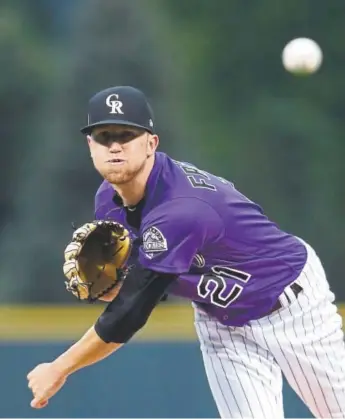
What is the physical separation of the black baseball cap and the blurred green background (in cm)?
238

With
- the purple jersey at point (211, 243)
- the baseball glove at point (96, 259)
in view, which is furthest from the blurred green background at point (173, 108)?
the baseball glove at point (96, 259)

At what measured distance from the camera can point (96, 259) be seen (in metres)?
3.90

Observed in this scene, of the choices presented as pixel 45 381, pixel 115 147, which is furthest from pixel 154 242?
pixel 45 381

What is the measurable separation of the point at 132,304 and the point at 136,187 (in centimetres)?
38

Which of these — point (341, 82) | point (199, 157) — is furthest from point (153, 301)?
point (341, 82)

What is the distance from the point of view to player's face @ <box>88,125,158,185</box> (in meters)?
3.63

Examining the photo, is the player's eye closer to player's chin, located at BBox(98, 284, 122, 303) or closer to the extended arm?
the extended arm

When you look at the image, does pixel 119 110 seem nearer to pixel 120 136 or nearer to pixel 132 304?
pixel 120 136

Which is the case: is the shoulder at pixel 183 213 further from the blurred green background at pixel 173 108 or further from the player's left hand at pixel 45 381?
the blurred green background at pixel 173 108

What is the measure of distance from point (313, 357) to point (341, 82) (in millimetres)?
5725

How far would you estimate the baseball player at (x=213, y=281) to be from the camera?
3.64 meters

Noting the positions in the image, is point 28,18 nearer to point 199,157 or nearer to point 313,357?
point 199,157

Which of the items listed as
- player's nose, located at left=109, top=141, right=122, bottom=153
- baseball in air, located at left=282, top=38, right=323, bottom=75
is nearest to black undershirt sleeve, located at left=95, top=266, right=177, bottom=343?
player's nose, located at left=109, top=141, right=122, bottom=153

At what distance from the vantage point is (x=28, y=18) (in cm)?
1009
